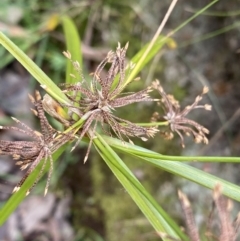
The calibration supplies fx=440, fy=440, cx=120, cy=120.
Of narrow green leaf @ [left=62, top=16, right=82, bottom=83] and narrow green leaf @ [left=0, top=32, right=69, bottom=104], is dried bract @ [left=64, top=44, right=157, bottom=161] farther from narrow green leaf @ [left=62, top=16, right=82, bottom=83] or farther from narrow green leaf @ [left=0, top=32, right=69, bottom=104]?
narrow green leaf @ [left=62, top=16, right=82, bottom=83]

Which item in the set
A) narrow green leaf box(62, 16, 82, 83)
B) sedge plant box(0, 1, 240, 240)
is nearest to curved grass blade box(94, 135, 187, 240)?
sedge plant box(0, 1, 240, 240)

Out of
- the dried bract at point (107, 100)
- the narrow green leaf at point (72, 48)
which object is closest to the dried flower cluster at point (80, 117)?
the dried bract at point (107, 100)

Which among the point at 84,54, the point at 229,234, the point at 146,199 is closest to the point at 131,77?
the point at 146,199

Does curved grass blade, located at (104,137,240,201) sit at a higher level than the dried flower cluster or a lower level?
lower

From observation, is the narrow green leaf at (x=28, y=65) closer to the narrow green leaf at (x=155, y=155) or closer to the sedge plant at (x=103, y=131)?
the sedge plant at (x=103, y=131)

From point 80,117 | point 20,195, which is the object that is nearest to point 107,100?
point 80,117

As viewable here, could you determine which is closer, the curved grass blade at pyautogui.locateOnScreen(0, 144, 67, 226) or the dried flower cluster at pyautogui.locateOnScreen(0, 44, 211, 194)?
the dried flower cluster at pyautogui.locateOnScreen(0, 44, 211, 194)

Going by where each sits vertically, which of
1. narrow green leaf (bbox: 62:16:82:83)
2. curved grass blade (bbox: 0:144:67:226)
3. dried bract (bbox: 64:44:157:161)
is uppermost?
narrow green leaf (bbox: 62:16:82:83)
